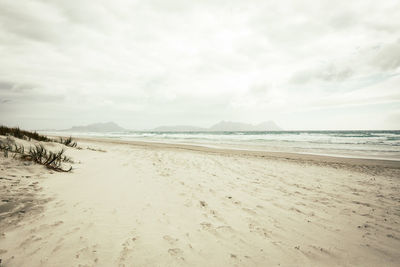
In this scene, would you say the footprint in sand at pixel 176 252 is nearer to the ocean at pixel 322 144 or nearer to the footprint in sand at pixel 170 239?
the footprint in sand at pixel 170 239

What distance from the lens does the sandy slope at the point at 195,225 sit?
230cm

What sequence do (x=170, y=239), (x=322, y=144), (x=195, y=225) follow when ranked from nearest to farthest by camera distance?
(x=170, y=239), (x=195, y=225), (x=322, y=144)

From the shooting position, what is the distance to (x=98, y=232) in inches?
103

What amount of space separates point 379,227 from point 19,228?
21.1 ft

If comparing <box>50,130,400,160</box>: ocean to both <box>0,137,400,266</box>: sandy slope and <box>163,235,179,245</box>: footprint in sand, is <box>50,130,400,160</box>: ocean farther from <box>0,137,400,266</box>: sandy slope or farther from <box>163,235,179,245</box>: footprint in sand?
<box>163,235,179,245</box>: footprint in sand

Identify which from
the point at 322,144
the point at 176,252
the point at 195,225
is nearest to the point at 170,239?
the point at 176,252

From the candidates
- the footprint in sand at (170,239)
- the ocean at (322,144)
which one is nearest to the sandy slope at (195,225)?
the footprint in sand at (170,239)

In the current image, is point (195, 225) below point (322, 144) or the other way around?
below

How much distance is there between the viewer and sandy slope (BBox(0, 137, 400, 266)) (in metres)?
2.30

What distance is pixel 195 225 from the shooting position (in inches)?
127

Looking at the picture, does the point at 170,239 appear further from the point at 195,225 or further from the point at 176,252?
the point at 195,225

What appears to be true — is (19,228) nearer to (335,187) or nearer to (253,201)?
(253,201)

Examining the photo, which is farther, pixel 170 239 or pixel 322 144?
pixel 322 144

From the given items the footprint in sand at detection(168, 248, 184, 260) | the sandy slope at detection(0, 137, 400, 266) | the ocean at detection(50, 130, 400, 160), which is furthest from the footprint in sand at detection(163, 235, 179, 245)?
the ocean at detection(50, 130, 400, 160)
